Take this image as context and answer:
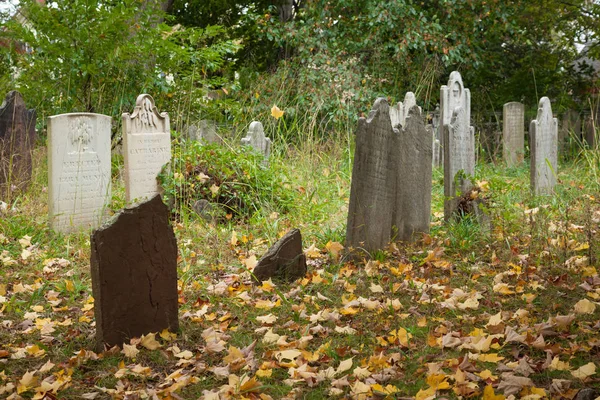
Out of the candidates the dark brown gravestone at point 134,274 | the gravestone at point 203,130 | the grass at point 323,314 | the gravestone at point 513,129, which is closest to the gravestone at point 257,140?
the grass at point 323,314

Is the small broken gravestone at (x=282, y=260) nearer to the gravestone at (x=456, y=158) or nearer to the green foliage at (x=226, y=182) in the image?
the gravestone at (x=456, y=158)

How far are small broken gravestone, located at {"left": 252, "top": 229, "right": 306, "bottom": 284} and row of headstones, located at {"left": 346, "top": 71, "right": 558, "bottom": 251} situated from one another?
0.66 metres

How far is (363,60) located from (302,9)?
5.91 feet

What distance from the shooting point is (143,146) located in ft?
26.4

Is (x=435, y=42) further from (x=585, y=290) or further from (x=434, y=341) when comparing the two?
(x=434, y=341)

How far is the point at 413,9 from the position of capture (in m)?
14.3

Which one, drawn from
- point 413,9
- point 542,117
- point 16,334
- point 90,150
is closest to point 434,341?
point 16,334

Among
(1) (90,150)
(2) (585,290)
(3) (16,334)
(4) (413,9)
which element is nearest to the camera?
(3) (16,334)

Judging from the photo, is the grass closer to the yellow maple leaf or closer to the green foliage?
the green foliage

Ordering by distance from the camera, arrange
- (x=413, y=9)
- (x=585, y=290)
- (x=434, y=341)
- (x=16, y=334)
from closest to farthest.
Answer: (x=434, y=341)
(x=16, y=334)
(x=585, y=290)
(x=413, y=9)

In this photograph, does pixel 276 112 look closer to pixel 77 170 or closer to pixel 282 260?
pixel 77 170

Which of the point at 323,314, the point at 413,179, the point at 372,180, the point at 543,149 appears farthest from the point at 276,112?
the point at 323,314

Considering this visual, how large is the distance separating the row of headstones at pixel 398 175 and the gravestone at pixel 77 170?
2838 mm

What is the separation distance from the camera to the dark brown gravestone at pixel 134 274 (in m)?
4.12
